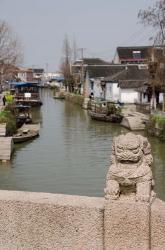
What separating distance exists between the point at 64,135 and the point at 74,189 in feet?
48.1

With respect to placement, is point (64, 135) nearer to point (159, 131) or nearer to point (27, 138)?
point (27, 138)

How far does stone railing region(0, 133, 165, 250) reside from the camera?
13.4ft

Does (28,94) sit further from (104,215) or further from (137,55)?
(104,215)

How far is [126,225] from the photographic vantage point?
13.5 feet

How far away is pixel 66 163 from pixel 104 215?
52.9ft

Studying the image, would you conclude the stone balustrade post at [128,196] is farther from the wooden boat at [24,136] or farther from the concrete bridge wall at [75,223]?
the wooden boat at [24,136]

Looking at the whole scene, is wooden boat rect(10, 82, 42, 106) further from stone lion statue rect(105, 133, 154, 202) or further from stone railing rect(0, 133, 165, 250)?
stone lion statue rect(105, 133, 154, 202)

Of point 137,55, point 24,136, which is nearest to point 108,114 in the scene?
point 24,136

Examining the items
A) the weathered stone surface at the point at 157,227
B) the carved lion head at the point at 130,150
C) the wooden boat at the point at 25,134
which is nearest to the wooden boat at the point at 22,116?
the wooden boat at the point at 25,134

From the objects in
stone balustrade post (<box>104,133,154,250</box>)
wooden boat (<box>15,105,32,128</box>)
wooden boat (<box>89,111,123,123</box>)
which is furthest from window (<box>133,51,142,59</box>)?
stone balustrade post (<box>104,133,154,250</box>)

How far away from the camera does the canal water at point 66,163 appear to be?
1592cm

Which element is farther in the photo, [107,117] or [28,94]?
[28,94]

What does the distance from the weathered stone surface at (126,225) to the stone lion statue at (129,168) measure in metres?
0.12

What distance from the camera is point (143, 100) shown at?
44.6 metres
